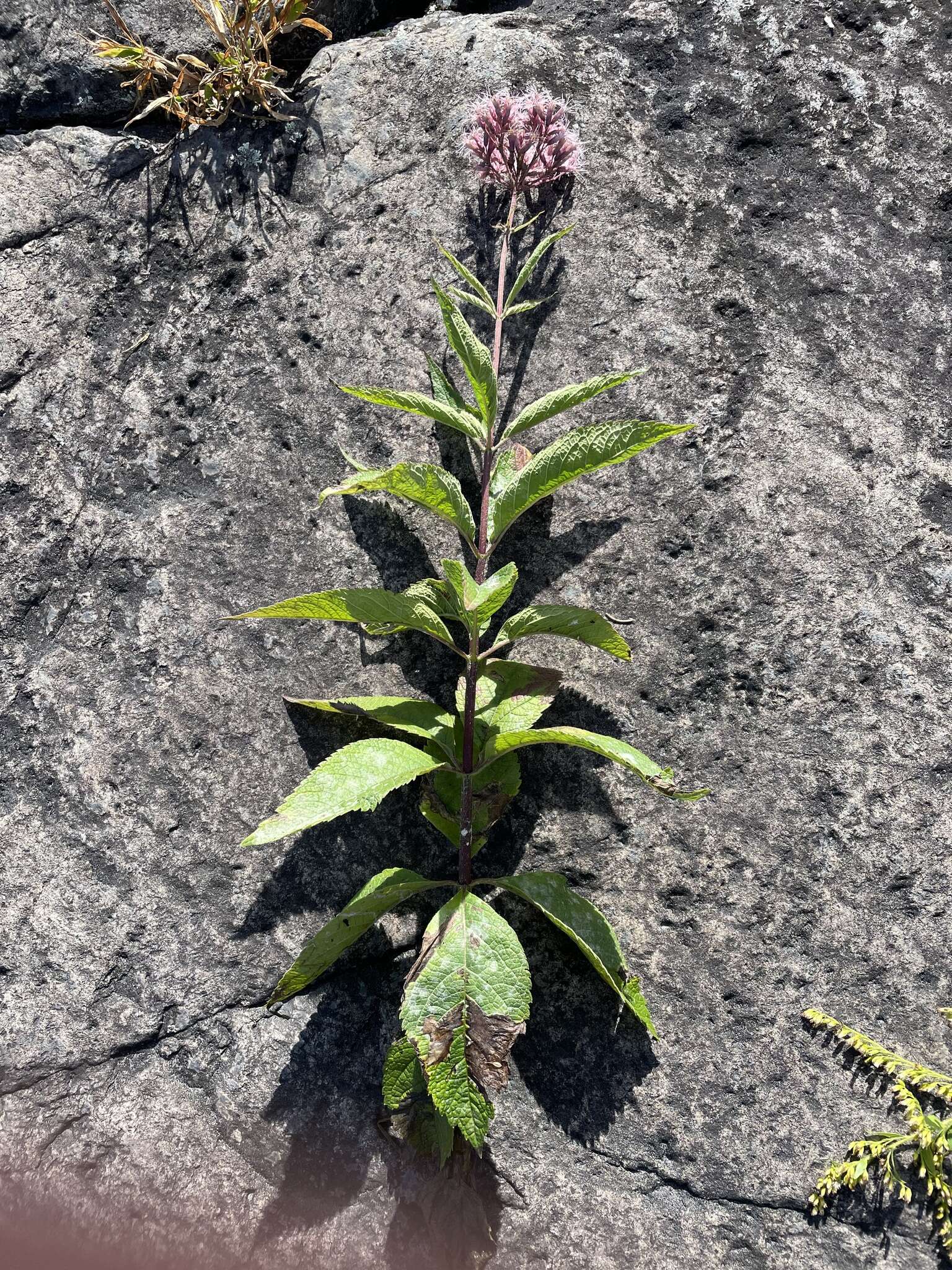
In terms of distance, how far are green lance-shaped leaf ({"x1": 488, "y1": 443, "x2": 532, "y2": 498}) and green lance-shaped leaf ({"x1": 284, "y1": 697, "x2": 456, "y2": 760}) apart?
0.54m

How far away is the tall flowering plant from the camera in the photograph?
188cm

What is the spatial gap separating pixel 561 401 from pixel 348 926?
130cm

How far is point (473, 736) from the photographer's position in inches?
83.7

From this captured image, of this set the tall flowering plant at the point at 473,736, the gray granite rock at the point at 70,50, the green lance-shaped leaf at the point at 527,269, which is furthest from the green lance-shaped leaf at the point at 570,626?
the gray granite rock at the point at 70,50

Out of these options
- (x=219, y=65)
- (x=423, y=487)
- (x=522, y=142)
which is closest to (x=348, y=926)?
(x=423, y=487)

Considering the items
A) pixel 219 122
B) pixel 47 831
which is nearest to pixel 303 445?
pixel 219 122

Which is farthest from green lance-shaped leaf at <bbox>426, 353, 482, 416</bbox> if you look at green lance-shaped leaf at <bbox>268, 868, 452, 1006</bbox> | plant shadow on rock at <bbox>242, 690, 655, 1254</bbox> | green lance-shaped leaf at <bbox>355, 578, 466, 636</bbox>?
green lance-shaped leaf at <bbox>268, 868, 452, 1006</bbox>

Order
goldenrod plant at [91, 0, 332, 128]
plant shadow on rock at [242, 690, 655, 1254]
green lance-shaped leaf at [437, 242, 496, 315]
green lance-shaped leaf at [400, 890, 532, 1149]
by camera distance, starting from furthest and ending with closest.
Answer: goldenrod plant at [91, 0, 332, 128] → green lance-shaped leaf at [437, 242, 496, 315] → plant shadow on rock at [242, 690, 655, 1254] → green lance-shaped leaf at [400, 890, 532, 1149]

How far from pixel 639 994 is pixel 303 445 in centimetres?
159

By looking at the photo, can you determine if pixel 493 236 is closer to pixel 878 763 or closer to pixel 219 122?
pixel 219 122

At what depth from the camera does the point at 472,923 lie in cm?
198

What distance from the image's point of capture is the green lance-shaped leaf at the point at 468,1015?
1844mm

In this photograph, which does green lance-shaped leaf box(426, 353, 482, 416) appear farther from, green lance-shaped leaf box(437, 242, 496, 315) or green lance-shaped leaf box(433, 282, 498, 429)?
green lance-shaped leaf box(437, 242, 496, 315)

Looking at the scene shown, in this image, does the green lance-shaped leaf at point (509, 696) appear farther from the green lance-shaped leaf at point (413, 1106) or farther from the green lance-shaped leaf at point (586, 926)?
the green lance-shaped leaf at point (413, 1106)
